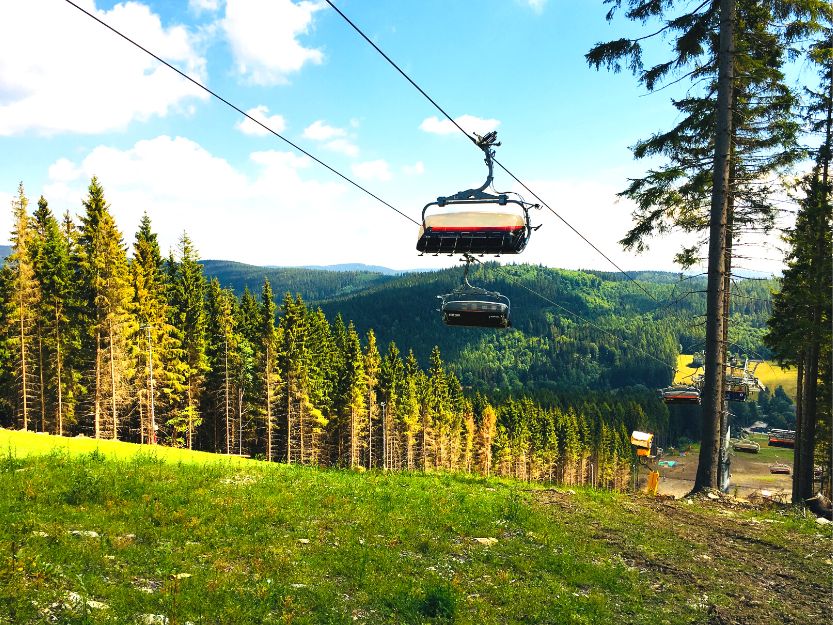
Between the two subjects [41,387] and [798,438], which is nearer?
[798,438]

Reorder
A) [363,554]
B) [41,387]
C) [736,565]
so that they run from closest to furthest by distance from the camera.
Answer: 1. [363,554]
2. [736,565]
3. [41,387]

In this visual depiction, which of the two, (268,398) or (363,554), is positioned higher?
(363,554)

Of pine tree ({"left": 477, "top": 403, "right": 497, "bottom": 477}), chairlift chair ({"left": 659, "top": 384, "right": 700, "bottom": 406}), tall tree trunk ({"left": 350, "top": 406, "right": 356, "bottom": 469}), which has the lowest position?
pine tree ({"left": 477, "top": 403, "right": 497, "bottom": 477})

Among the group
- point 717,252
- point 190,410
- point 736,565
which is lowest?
point 190,410

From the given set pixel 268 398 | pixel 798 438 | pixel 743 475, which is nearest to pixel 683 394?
pixel 798 438

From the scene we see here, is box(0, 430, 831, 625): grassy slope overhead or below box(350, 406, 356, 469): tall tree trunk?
overhead

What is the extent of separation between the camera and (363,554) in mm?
10359

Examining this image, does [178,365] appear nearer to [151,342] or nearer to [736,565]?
[151,342]

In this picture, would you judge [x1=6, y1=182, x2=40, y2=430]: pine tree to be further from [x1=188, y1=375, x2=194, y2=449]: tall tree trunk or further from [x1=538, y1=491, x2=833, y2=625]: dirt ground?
[x1=538, y1=491, x2=833, y2=625]: dirt ground

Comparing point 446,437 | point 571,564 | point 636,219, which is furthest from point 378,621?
point 446,437

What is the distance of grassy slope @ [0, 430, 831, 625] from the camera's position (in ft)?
26.2

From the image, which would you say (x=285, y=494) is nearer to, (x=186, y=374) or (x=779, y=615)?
(x=779, y=615)

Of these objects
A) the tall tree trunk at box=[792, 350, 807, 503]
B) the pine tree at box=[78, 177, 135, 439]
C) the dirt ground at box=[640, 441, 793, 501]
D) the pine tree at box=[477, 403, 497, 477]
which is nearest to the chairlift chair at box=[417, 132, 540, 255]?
the tall tree trunk at box=[792, 350, 807, 503]

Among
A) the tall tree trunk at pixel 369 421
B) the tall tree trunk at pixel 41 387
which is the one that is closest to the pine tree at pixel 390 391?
the tall tree trunk at pixel 369 421
